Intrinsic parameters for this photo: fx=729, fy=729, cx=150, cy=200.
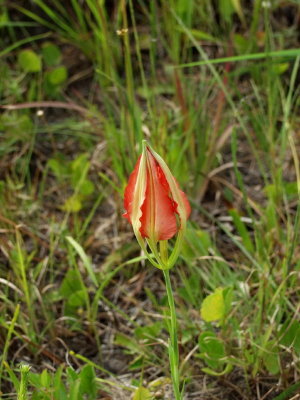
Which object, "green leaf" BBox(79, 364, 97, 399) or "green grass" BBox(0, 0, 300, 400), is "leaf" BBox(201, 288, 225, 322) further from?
"green leaf" BBox(79, 364, 97, 399)

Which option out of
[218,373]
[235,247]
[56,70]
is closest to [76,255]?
[235,247]

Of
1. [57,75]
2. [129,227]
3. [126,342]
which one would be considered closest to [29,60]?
[57,75]

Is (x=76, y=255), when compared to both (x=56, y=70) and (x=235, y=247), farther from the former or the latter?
(x=56, y=70)

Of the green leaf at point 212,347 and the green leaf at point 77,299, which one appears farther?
the green leaf at point 77,299

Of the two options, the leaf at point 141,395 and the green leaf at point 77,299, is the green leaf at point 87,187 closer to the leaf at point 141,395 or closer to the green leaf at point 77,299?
the green leaf at point 77,299

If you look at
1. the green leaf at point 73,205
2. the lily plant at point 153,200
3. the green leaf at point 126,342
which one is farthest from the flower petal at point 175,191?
the green leaf at point 73,205

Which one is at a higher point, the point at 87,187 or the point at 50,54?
the point at 50,54

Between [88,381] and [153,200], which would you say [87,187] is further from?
[153,200]

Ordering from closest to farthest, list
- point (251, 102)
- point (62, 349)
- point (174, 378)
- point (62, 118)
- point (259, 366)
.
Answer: point (174, 378), point (259, 366), point (62, 349), point (251, 102), point (62, 118)
